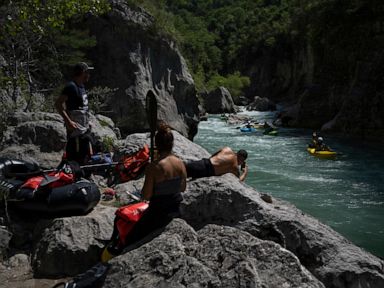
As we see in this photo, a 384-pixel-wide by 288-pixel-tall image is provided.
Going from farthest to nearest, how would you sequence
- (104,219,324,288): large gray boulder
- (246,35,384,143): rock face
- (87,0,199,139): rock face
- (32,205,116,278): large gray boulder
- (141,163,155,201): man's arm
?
(246,35,384,143): rock face < (87,0,199,139): rock face < (32,205,116,278): large gray boulder < (141,163,155,201): man's arm < (104,219,324,288): large gray boulder

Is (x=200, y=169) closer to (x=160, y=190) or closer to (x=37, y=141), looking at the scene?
(x=160, y=190)

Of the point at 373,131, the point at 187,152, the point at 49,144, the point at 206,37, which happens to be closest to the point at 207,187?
the point at 187,152

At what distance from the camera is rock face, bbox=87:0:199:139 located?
661 inches

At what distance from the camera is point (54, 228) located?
434 centimetres

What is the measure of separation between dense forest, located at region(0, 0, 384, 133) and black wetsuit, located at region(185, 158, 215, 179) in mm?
2985

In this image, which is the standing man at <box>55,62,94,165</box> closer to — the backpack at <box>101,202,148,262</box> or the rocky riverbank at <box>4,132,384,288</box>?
the rocky riverbank at <box>4,132,384,288</box>

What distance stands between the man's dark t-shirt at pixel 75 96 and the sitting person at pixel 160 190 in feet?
6.79

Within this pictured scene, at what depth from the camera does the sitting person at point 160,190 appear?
379cm

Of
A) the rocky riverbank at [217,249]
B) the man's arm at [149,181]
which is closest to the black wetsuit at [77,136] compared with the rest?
the rocky riverbank at [217,249]

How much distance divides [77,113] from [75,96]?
225 millimetres

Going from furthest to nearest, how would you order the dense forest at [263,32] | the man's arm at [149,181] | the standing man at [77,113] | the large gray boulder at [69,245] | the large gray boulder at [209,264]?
the dense forest at [263,32] < the standing man at [77,113] < the large gray boulder at [69,245] < the man's arm at [149,181] < the large gray boulder at [209,264]

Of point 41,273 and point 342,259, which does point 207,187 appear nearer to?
point 342,259

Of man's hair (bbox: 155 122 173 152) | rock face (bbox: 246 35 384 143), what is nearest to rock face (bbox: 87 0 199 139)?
rock face (bbox: 246 35 384 143)

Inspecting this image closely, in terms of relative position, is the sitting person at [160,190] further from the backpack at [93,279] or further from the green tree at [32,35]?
the green tree at [32,35]
